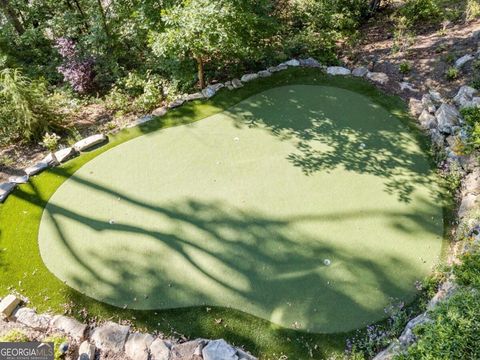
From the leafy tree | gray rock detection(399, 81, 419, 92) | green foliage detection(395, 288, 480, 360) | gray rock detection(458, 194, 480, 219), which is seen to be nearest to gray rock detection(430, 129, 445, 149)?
gray rock detection(458, 194, 480, 219)

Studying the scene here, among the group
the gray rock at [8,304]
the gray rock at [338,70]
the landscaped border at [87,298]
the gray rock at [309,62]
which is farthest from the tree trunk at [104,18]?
the gray rock at [8,304]

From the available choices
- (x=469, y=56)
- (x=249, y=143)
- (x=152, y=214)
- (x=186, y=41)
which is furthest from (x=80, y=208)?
(x=469, y=56)

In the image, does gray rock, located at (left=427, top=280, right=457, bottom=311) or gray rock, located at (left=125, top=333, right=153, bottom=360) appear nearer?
gray rock, located at (left=125, top=333, right=153, bottom=360)

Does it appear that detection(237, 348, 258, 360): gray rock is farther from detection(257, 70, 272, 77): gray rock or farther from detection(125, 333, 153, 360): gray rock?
detection(257, 70, 272, 77): gray rock

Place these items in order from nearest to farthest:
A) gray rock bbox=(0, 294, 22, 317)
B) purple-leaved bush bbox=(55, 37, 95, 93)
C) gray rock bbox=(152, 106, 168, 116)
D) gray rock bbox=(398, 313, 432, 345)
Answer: gray rock bbox=(398, 313, 432, 345) < gray rock bbox=(0, 294, 22, 317) < gray rock bbox=(152, 106, 168, 116) < purple-leaved bush bbox=(55, 37, 95, 93)

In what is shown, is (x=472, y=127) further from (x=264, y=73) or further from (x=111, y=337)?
(x=111, y=337)

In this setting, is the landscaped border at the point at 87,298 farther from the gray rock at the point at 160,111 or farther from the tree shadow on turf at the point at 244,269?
the gray rock at the point at 160,111
